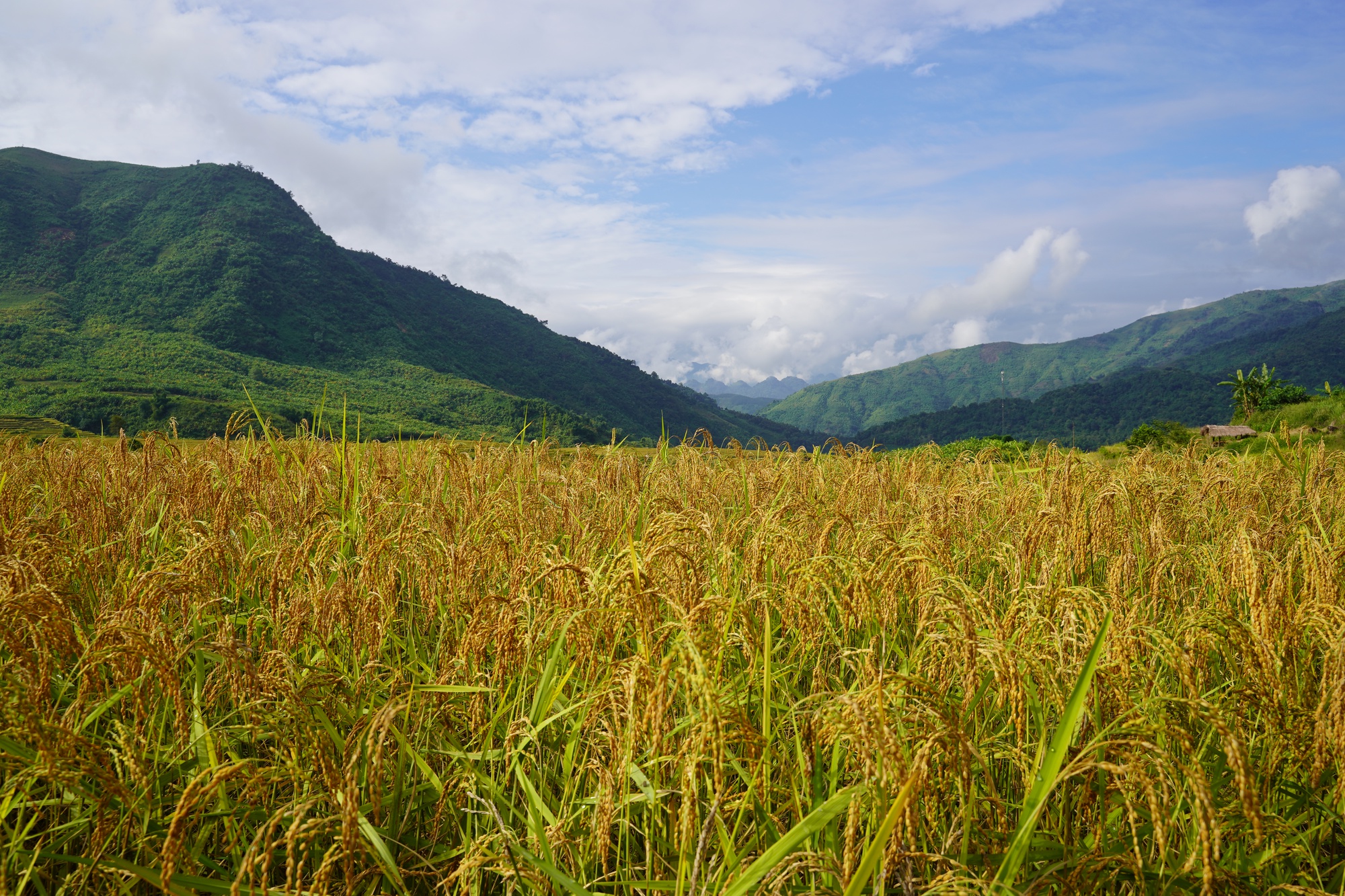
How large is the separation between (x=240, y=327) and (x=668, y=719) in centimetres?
12722

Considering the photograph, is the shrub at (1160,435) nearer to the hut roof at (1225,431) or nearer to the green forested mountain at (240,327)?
the hut roof at (1225,431)

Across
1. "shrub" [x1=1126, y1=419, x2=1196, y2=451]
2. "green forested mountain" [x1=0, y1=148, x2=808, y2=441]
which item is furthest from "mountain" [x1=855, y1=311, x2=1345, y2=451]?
"shrub" [x1=1126, y1=419, x2=1196, y2=451]

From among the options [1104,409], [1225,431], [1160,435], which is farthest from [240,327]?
[1104,409]

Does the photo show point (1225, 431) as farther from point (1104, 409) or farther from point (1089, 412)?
point (1104, 409)

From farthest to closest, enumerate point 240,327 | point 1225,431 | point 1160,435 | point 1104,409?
point 1104,409
point 240,327
point 1160,435
point 1225,431

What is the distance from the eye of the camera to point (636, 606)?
1.80 m

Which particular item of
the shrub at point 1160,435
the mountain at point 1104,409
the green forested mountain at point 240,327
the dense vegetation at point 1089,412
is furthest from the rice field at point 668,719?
the dense vegetation at point 1089,412

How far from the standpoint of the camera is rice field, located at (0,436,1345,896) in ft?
5.16

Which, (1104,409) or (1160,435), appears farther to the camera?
(1104,409)

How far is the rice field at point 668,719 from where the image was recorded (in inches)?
61.9

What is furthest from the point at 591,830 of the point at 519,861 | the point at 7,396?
the point at 7,396

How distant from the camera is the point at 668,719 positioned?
2.40 m

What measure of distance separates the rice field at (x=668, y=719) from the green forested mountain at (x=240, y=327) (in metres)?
60.8

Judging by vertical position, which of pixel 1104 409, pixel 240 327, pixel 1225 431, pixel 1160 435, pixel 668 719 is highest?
pixel 240 327
